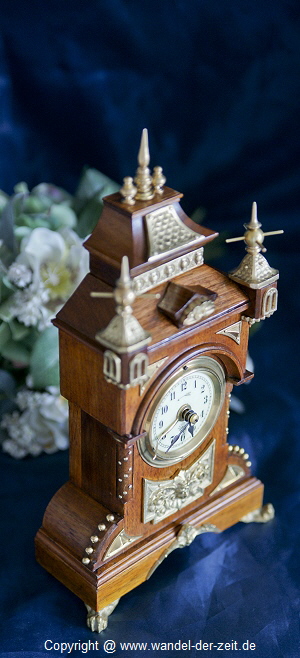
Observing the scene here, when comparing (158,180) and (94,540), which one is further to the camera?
(94,540)

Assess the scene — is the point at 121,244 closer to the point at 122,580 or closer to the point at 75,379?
the point at 75,379

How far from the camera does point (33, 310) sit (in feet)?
7.14

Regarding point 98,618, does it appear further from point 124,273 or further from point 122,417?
point 124,273

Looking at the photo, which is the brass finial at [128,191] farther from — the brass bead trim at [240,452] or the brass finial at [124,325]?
the brass bead trim at [240,452]

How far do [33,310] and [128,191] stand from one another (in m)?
0.57

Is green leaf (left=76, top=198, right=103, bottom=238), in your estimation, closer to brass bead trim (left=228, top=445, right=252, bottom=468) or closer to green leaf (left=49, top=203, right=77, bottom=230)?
green leaf (left=49, top=203, right=77, bottom=230)

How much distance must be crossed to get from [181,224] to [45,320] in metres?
0.54

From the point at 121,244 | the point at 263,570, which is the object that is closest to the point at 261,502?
the point at 263,570

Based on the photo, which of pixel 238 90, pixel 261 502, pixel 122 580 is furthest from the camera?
pixel 238 90

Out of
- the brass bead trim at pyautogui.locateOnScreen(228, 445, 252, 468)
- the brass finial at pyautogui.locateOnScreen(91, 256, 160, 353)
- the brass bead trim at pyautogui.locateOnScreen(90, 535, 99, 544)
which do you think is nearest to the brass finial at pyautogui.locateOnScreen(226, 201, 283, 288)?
the brass finial at pyautogui.locateOnScreen(91, 256, 160, 353)

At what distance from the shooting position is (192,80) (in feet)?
8.66

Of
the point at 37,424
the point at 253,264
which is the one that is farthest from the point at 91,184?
the point at 253,264

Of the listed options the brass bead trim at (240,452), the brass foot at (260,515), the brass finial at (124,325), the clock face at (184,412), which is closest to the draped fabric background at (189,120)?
the brass foot at (260,515)

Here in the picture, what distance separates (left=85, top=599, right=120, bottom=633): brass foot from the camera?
190 cm
